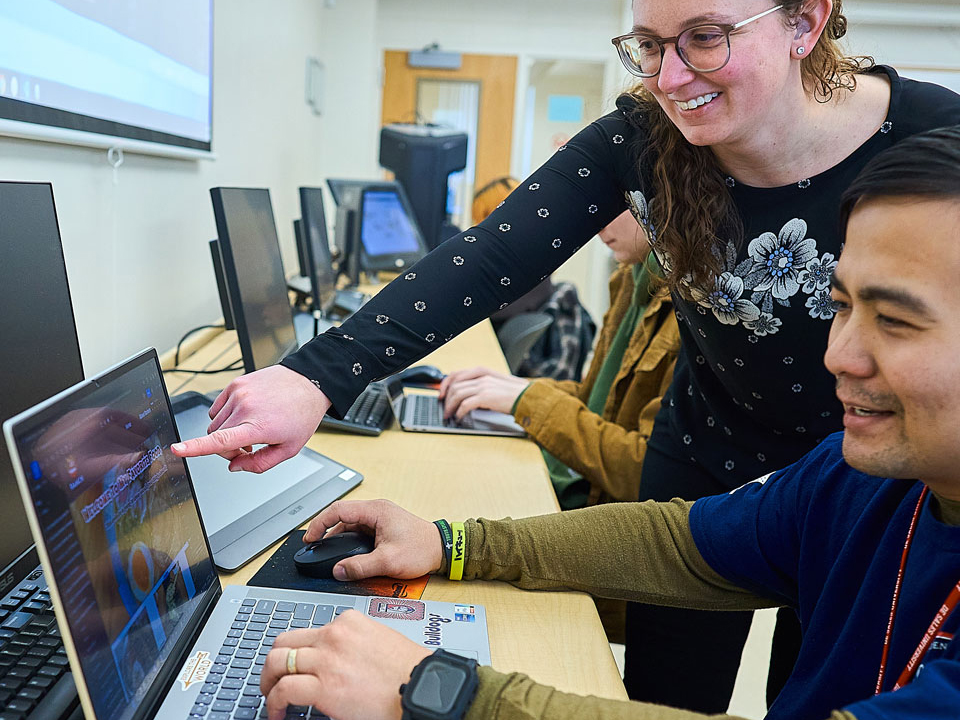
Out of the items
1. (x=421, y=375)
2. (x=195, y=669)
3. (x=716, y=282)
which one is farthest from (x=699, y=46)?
(x=421, y=375)

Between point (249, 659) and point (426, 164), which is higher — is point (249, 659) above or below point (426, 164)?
below

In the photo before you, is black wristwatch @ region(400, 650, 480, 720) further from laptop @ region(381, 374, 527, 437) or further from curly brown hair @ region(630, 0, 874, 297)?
laptop @ region(381, 374, 527, 437)

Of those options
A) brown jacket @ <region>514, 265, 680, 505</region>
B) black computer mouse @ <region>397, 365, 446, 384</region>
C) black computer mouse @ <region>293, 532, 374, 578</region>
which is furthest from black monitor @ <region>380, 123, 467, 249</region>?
→ black computer mouse @ <region>293, 532, 374, 578</region>

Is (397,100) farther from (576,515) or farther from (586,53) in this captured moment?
(576,515)

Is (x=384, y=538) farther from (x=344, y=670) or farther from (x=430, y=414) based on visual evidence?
(x=430, y=414)

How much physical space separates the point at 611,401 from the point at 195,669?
1151 mm

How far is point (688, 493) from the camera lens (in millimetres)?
1307

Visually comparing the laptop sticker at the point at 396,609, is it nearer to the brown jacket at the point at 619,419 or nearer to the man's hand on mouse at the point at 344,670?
the man's hand on mouse at the point at 344,670

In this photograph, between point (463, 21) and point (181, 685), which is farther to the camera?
point (463, 21)

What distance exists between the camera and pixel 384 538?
91 cm

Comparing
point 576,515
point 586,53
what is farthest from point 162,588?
point 586,53

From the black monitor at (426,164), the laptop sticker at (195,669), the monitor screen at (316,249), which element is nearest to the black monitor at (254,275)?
the monitor screen at (316,249)

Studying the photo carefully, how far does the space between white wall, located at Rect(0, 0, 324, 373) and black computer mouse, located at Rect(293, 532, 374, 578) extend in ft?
2.19

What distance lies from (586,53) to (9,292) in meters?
5.08
